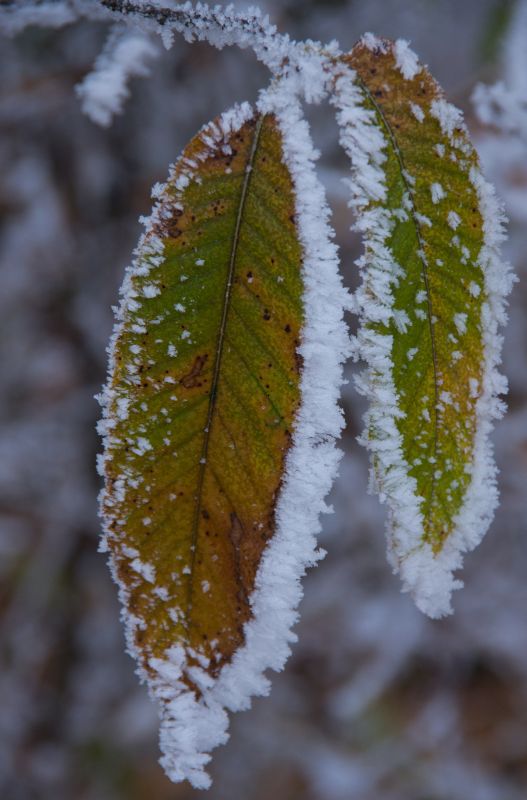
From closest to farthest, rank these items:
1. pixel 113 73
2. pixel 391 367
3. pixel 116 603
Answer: pixel 391 367 → pixel 113 73 → pixel 116 603

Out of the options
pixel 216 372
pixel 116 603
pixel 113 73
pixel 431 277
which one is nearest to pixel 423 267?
pixel 431 277

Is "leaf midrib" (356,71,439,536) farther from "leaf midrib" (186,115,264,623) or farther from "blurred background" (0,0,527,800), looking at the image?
"blurred background" (0,0,527,800)

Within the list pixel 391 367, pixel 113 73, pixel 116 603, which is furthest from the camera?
pixel 116 603

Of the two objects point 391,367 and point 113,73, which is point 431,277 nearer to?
point 391,367

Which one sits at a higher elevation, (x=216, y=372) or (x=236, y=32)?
(x=236, y=32)

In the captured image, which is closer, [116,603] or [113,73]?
[113,73]

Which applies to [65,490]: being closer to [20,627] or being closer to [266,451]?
[20,627]

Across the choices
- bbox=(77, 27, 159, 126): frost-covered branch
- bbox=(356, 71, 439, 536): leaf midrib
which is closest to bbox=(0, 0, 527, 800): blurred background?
bbox=(77, 27, 159, 126): frost-covered branch
